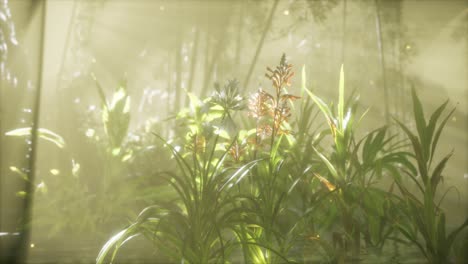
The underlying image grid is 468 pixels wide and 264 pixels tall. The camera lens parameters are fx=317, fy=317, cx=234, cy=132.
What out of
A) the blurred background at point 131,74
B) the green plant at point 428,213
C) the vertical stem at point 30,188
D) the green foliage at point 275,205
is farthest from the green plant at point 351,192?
the vertical stem at point 30,188

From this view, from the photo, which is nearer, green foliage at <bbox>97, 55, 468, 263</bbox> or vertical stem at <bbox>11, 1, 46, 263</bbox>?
green foliage at <bbox>97, 55, 468, 263</bbox>

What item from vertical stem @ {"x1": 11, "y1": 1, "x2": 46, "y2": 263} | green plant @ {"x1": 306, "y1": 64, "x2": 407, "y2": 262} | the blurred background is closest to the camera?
green plant @ {"x1": 306, "y1": 64, "x2": 407, "y2": 262}

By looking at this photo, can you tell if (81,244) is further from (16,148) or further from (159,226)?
(16,148)

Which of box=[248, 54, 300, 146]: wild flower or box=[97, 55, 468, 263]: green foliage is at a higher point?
box=[248, 54, 300, 146]: wild flower

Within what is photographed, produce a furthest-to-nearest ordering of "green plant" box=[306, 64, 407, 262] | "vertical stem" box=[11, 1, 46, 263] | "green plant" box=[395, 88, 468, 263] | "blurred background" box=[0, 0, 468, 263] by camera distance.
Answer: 1. "blurred background" box=[0, 0, 468, 263]
2. "vertical stem" box=[11, 1, 46, 263]
3. "green plant" box=[306, 64, 407, 262]
4. "green plant" box=[395, 88, 468, 263]

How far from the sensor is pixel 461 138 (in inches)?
406

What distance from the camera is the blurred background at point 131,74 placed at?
6.44 ft

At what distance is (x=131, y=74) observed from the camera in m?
12.3

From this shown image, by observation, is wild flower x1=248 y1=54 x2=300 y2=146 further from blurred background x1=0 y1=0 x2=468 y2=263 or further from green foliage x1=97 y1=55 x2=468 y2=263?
blurred background x1=0 y1=0 x2=468 y2=263

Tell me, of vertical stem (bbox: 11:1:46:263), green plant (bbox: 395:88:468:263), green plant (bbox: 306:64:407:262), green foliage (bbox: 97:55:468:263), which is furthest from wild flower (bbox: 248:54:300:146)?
vertical stem (bbox: 11:1:46:263)

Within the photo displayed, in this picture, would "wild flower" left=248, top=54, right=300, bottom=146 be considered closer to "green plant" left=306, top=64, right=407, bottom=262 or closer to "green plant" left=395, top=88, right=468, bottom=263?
"green plant" left=306, top=64, right=407, bottom=262

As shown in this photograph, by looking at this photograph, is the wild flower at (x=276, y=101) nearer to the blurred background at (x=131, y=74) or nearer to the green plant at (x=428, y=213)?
the blurred background at (x=131, y=74)

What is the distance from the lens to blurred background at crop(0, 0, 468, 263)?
6.44 ft

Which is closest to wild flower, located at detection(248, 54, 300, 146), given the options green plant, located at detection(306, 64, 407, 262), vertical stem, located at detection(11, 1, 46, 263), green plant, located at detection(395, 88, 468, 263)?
green plant, located at detection(306, 64, 407, 262)
